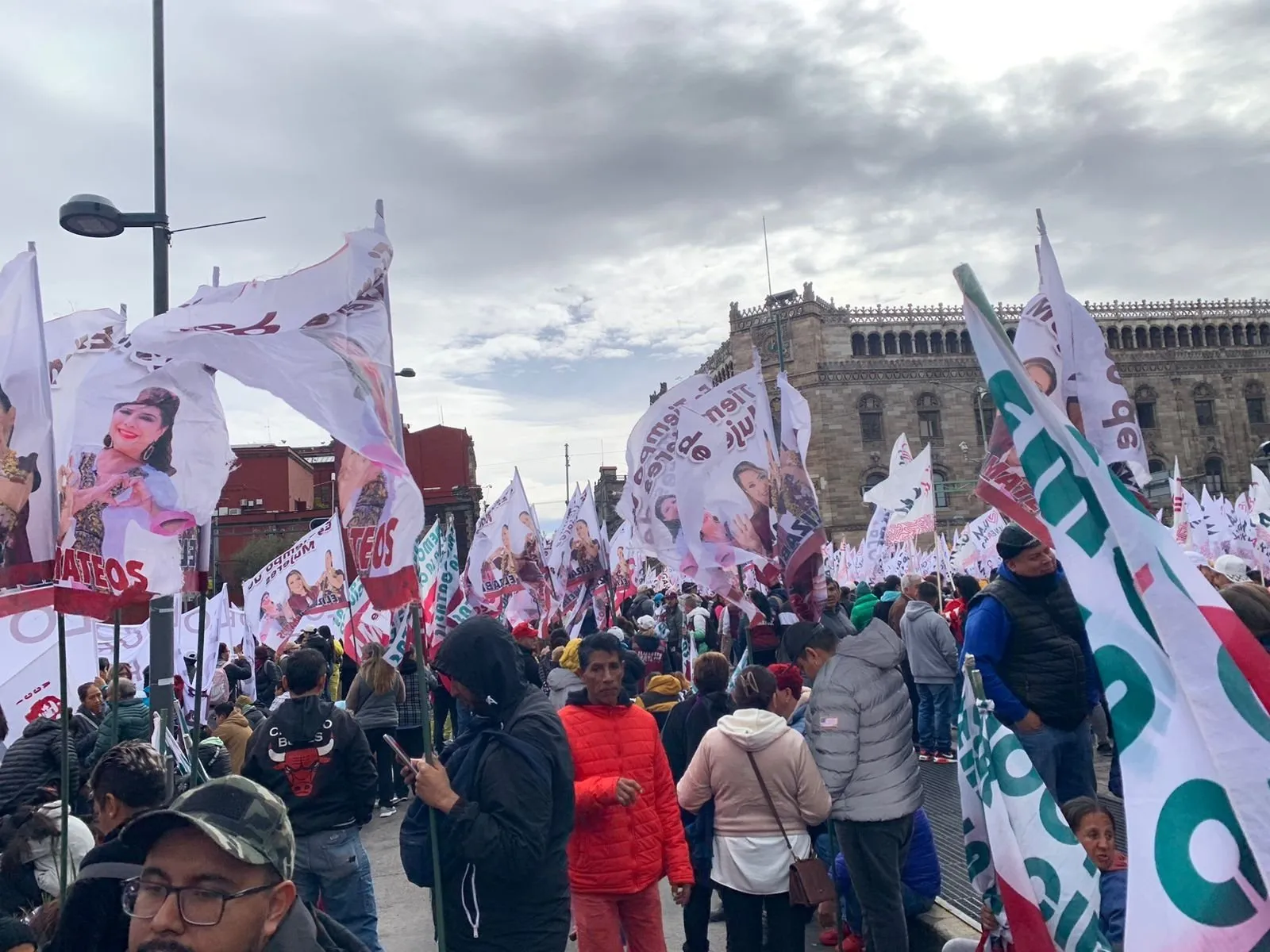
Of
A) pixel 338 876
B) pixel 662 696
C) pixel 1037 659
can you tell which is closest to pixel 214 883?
pixel 338 876

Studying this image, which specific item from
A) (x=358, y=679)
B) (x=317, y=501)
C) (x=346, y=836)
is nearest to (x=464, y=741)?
(x=346, y=836)

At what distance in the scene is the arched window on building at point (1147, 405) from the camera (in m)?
54.0

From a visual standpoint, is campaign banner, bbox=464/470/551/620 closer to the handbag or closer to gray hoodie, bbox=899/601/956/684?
gray hoodie, bbox=899/601/956/684

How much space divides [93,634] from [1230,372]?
203 ft

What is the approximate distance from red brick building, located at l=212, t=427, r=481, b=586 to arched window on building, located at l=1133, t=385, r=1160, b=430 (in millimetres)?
38622

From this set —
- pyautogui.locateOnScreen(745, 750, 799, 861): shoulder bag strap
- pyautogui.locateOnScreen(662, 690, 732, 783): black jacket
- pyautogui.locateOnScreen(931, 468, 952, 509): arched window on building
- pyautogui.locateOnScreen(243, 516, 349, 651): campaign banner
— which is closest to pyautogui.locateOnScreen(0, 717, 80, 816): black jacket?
pyautogui.locateOnScreen(662, 690, 732, 783): black jacket

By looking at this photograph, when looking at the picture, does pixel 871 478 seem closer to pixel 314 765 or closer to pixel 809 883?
pixel 809 883

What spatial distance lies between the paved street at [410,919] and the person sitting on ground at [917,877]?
16 centimetres

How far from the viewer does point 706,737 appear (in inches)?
187

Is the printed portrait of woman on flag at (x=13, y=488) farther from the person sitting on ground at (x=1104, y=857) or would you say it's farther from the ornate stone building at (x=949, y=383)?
the ornate stone building at (x=949, y=383)

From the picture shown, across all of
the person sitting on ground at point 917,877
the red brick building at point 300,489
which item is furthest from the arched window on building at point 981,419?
the person sitting on ground at point 917,877

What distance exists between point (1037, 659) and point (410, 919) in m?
4.65

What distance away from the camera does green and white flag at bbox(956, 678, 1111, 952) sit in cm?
292

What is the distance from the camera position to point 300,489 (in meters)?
61.6
